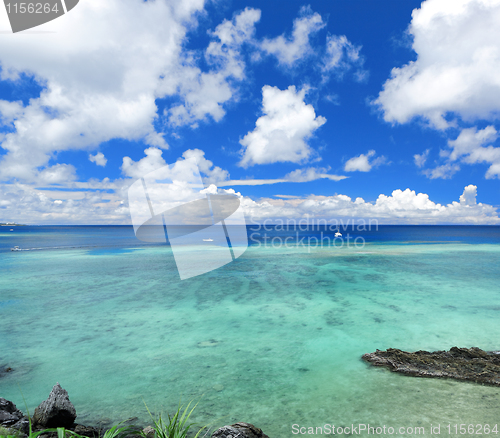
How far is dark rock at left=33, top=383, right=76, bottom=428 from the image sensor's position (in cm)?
441

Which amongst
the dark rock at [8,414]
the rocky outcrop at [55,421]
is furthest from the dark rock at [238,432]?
the dark rock at [8,414]

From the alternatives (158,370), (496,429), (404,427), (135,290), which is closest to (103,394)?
(158,370)

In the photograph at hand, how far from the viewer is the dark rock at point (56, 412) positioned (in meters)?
4.41

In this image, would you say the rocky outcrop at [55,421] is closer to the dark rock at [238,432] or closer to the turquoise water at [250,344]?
the dark rock at [238,432]

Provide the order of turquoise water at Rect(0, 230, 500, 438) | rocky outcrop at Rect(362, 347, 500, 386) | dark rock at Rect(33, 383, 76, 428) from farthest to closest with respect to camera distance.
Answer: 1. rocky outcrop at Rect(362, 347, 500, 386)
2. turquoise water at Rect(0, 230, 500, 438)
3. dark rock at Rect(33, 383, 76, 428)

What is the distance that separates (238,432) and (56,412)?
9.63 feet

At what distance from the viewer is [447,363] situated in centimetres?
657

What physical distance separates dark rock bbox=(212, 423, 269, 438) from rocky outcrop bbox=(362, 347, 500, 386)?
4.03 meters

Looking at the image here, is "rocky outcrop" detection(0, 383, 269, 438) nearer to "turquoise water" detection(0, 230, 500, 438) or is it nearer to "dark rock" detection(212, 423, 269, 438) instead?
"dark rock" detection(212, 423, 269, 438)

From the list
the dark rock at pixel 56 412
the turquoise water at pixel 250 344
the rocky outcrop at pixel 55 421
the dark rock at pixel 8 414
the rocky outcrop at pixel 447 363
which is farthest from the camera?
the rocky outcrop at pixel 447 363

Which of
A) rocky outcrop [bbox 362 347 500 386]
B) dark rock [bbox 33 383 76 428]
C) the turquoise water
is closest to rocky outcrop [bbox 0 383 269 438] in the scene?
dark rock [bbox 33 383 76 428]

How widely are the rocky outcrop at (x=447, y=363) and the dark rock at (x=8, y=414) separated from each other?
24.1ft

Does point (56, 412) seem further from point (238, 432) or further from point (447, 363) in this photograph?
point (447, 363)

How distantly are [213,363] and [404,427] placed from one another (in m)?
4.51
